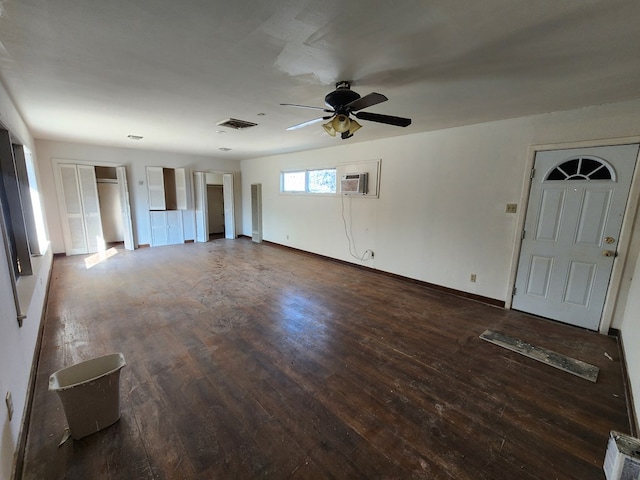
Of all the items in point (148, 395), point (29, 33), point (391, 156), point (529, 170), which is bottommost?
point (148, 395)

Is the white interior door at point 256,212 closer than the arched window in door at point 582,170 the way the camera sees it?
No

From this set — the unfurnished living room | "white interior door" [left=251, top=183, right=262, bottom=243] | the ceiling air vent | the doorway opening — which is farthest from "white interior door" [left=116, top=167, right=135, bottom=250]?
the ceiling air vent

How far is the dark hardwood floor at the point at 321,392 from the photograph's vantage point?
4.95 feet

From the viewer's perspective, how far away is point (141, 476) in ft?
4.62

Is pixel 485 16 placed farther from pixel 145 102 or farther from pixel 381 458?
pixel 145 102

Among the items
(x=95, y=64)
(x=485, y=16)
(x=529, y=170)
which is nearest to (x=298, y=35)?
(x=485, y=16)

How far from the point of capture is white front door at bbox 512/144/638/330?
9.31 feet

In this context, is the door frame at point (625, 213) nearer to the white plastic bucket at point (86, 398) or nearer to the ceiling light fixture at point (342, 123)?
the ceiling light fixture at point (342, 123)

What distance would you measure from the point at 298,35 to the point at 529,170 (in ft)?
10.4

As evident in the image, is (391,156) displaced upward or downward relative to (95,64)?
downward

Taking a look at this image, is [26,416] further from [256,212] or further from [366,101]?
[256,212]

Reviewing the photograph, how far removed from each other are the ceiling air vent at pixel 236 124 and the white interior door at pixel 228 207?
446 centimetres

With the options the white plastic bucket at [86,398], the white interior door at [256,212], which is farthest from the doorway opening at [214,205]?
the white plastic bucket at [86,398]

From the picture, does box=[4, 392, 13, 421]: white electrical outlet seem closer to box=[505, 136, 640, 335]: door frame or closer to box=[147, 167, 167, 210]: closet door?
box=[505, 136, 640, 335]: door frame
